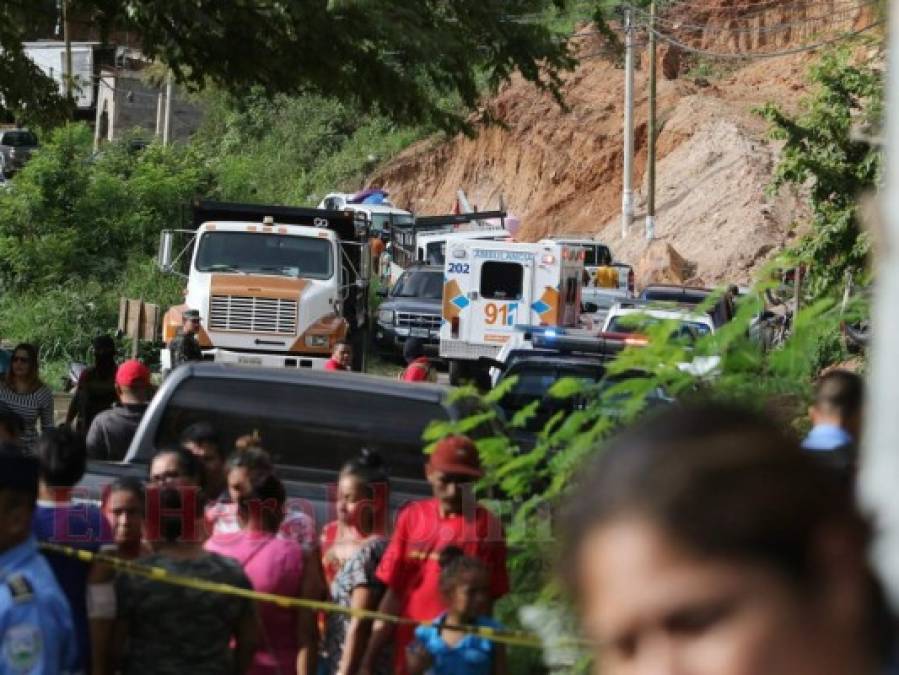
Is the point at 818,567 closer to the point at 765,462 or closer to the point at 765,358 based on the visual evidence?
the point at 765,462

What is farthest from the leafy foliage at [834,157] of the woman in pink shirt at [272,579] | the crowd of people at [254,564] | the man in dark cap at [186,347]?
the woman in pink shirt at [272,579]

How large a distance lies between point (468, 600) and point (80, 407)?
8.74 meters

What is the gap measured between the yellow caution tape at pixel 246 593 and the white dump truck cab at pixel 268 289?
18.1m

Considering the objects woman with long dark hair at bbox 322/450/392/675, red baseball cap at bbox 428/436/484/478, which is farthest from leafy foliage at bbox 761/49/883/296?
red baseball cap at bbox 428/436/484/478

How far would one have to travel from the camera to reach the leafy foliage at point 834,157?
24.3m

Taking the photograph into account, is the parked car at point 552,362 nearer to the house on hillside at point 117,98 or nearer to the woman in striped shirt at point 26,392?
the woman in striped shirt at point 26,392

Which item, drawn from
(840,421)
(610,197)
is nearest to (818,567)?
(840,421)

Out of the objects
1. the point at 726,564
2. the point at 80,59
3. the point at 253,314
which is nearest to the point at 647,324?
the point at 726,564

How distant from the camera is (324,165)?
6588 cm

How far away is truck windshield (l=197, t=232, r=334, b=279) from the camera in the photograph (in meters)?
25.1

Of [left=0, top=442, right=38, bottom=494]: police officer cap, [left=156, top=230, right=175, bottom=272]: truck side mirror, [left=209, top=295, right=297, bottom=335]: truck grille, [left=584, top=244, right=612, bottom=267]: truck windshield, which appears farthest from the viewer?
[left=584, top=244, right=612, bottom=267]: truck windshield

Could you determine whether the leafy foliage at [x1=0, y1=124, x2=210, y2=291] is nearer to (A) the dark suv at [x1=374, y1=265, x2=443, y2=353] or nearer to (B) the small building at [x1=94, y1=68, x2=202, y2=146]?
(A) the dark suv at [x1=374, y1=265, x2=443, y2=353]

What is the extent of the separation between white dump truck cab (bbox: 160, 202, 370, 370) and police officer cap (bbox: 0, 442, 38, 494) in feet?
62.5

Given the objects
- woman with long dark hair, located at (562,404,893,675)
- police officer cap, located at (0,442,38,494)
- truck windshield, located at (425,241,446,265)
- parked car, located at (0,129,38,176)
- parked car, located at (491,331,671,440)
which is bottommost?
police officer cap, located at (0,442,38,494)
